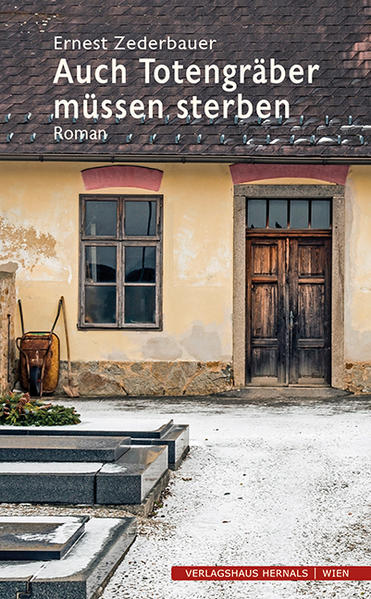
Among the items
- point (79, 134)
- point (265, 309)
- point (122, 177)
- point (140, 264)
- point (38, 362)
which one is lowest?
point (38, 362)

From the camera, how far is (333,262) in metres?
12.2

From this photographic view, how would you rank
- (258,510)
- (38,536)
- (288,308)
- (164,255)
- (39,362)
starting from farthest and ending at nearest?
(288,308) → (164,255) → (39,362) → (258,510) → (38,536)

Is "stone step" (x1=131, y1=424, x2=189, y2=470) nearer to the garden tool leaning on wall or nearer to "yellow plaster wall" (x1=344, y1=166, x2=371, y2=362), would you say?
the garden tool leaning on wall

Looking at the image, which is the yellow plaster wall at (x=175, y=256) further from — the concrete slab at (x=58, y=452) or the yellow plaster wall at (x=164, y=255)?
the concrete slab at (x=58, y=452)

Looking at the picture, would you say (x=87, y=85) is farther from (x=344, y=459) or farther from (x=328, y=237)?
(x=344, y=459)

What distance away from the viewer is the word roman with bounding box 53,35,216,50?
12539mm

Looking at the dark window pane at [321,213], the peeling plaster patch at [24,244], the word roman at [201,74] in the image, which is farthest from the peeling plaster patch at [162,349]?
the word roman at [201,74]

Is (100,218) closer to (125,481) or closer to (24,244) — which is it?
(24,244)

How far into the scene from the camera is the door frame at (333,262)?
12.2m

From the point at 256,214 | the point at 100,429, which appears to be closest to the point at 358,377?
the point at 256,214

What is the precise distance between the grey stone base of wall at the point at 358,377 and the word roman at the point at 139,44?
15.8ft

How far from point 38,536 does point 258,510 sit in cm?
193

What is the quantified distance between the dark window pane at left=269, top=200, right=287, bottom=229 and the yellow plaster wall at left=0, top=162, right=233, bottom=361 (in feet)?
2.05

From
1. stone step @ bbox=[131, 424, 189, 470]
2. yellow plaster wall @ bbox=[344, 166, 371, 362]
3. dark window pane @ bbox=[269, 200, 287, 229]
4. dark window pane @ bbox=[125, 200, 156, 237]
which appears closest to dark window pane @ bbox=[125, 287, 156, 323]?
dark window pane @ bbox=[125, 200, 156, 237]
